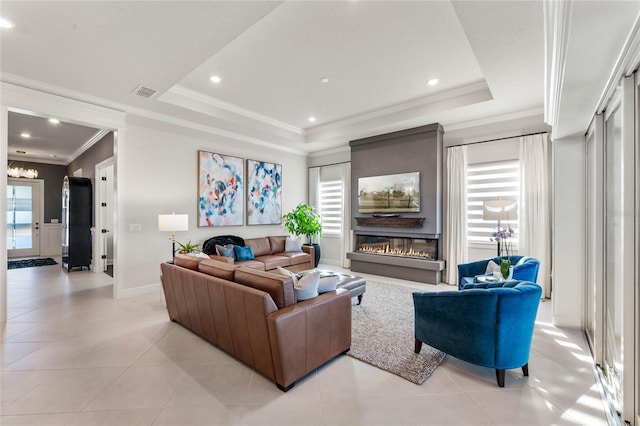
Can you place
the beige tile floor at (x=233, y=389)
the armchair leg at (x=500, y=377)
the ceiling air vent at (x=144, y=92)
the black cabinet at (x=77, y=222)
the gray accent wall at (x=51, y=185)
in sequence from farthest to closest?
the gray accent wall at (x=51, y=185) → the black cabinet at (x=77, y=222) → the ceiling air vent at (x=144, y=92) → the armchair leg at (x=500, y=377) → the beige tile floor at (x=233, y=389)

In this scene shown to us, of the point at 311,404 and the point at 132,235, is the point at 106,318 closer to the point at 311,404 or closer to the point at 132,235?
the point at 132,235

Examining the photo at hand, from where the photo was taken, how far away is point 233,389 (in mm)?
2176

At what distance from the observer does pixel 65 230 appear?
6492mm

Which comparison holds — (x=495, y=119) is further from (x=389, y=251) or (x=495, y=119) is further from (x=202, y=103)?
(x=202, y=103)

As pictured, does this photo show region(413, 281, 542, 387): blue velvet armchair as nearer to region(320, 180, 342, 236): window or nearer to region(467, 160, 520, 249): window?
region(467, 160, 520, 249): window

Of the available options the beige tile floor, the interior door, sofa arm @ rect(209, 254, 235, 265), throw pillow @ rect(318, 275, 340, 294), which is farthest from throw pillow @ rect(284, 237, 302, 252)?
the interior door

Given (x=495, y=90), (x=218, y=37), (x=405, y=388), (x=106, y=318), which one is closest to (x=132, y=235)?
(x=106, y=318)

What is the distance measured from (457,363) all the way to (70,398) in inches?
121

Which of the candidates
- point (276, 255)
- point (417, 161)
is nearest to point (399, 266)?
point (417, 161)

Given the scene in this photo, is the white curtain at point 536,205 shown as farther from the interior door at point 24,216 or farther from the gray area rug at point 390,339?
the interior door at point 24,216

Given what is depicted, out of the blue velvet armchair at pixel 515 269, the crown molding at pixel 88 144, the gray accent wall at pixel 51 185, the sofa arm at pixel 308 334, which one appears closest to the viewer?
the sofa arm at pixel 308 334

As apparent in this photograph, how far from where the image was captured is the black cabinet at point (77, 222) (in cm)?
629

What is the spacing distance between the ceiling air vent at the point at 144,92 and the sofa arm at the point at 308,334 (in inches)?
132

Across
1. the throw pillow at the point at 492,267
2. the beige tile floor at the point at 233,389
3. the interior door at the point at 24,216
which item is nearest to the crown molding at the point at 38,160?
the interior door at the point at 24,216
